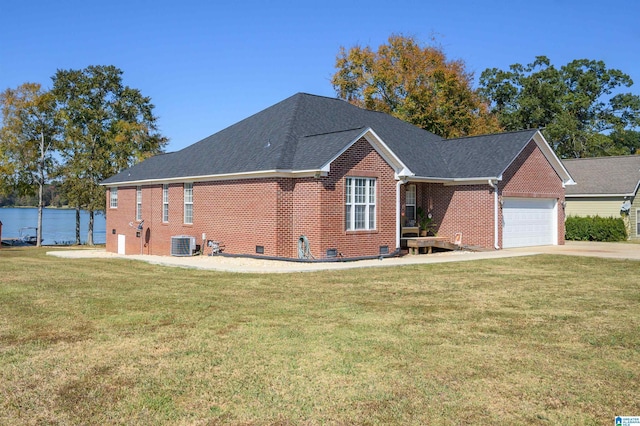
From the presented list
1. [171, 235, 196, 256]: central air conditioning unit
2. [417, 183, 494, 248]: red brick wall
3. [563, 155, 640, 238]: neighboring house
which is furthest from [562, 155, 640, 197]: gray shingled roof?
[171, 235, 196, 256]: central air conditioning unit

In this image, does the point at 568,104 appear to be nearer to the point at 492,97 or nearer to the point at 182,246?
the point at 492,97

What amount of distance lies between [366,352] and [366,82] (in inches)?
1554

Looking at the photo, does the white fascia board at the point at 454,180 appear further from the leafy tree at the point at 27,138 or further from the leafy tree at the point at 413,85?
the leafy tree at the point at 27,138

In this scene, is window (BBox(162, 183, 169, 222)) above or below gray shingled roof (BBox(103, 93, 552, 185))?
below

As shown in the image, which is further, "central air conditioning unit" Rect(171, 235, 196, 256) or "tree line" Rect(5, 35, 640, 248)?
"tree line" Rect(5, 35, 640, 248)

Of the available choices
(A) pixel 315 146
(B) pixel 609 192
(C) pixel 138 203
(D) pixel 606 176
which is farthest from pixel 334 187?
(D) pixel 606 176

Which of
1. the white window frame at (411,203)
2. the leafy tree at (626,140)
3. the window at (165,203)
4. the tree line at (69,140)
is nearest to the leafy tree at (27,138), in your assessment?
the tree line at (69,140)

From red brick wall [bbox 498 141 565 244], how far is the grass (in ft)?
38.9

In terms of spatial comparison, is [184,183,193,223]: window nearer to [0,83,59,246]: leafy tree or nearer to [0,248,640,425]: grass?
[0,248,640,425]: grass

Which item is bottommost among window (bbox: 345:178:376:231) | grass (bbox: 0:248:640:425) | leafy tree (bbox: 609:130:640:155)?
grass (bbox: 0:248:640:425)

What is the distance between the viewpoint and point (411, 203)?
83.1 ft

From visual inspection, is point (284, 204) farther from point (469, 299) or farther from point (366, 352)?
point (366, 352)

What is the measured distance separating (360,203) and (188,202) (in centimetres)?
940

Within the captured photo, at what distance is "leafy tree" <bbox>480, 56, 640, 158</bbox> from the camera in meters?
57.7
